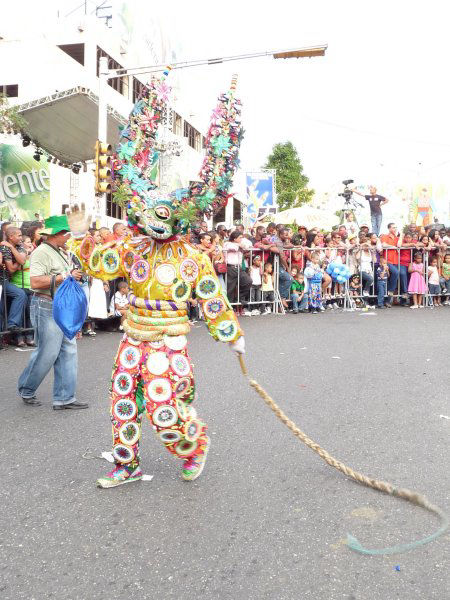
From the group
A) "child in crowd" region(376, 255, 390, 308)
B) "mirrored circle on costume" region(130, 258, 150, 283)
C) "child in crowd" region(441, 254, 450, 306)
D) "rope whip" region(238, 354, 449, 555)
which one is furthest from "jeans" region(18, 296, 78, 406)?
"child in crowd" region(441, 254, 450, 306)

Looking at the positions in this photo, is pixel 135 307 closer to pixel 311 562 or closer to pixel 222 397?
pixel 311 562

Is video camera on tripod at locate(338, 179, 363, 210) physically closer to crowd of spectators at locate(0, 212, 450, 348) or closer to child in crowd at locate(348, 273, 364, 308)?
crowd of spectators at locate(0, 212, 450, 348)

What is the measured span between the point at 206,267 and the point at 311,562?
A: 1.94 m

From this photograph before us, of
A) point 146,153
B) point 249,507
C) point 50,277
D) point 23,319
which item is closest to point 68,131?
→ point 23,319

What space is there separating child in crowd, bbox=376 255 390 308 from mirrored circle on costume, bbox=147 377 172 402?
12.4m

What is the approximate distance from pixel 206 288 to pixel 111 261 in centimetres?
67

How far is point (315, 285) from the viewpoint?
1462 centimetres

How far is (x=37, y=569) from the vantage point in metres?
3.07

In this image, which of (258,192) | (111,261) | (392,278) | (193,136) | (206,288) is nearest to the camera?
(206,288)

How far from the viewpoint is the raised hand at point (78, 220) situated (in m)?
4.38

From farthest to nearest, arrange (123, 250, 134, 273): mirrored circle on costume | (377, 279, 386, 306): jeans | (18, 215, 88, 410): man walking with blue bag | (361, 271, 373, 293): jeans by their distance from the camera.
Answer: (377, 279, 386, 306): jeans < (361, 271, 373, 293): jeans < (18, 215, 88, 410): man walking with blue bag < (123, 250, 134, 273): mirrored circle on costume

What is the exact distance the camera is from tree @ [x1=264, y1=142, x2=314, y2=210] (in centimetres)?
5172

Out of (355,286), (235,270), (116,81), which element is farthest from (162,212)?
(116,81)

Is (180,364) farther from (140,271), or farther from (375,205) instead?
(375,205)
